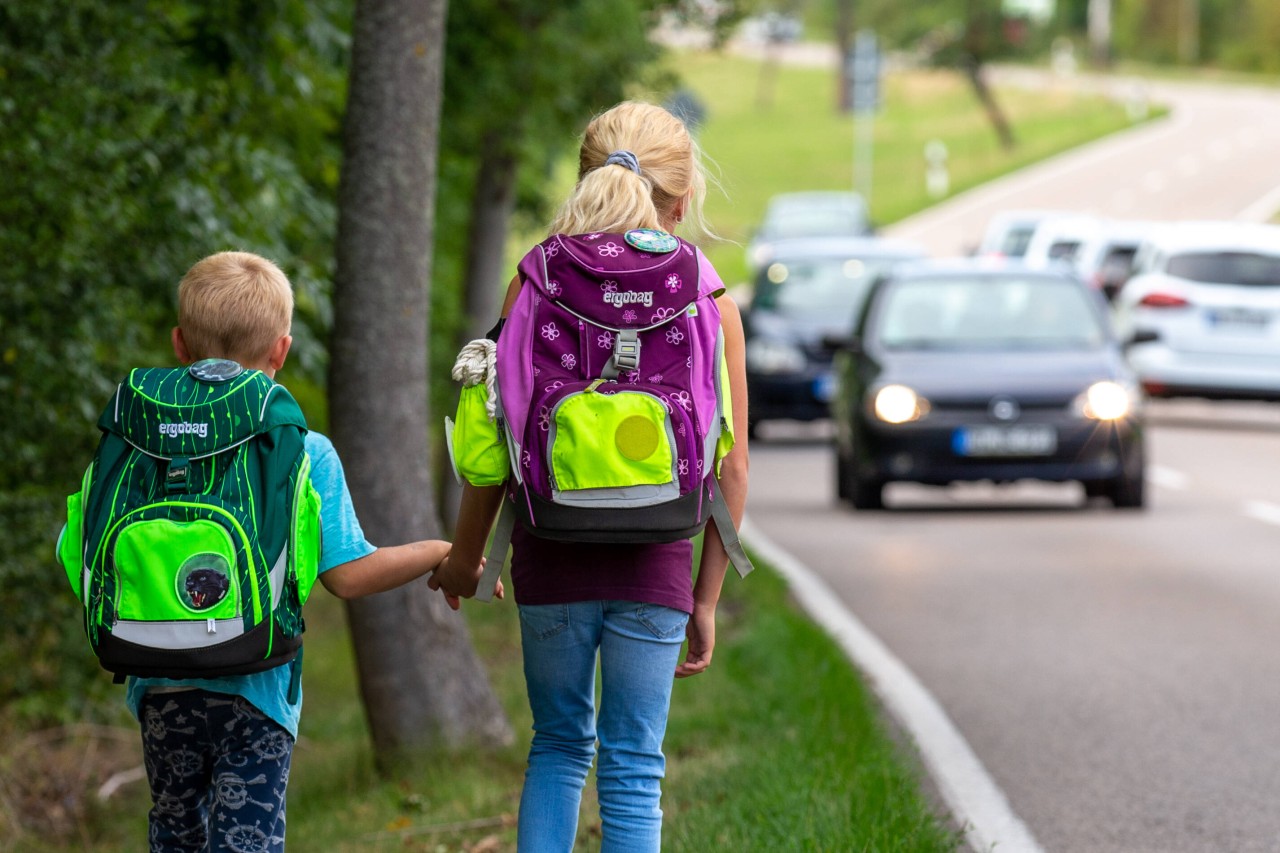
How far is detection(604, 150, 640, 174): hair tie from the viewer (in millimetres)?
3818

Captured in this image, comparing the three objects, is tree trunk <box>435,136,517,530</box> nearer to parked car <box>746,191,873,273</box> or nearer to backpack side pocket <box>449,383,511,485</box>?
backpack side pocket <box>449,383,511,485</box>

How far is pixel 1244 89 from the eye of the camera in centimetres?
9269

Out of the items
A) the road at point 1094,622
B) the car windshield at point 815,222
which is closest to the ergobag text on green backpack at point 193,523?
the road at point 1094,622

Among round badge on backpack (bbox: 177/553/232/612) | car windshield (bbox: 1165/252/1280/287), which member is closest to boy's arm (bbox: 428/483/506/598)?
round badge on backpack (bbox: 177/553/232/612)

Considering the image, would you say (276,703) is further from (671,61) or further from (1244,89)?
(1244,89)

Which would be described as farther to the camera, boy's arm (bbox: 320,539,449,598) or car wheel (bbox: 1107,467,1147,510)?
car wheel (bbox: 1107,467,1147,510)

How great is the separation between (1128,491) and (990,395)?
1.26m

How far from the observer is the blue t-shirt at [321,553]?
369 cm

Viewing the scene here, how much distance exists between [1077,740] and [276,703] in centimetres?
379

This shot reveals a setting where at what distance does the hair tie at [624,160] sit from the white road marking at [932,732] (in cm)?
201

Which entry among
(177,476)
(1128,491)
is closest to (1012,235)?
(1128,491)

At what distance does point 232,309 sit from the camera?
370 cm

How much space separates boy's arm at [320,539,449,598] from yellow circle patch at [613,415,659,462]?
47cm

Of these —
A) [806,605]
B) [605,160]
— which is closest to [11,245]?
[605,160]
